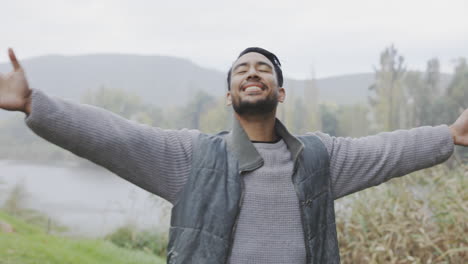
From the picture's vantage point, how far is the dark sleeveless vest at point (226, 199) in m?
1.41

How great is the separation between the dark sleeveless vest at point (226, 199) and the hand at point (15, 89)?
20.3 inches

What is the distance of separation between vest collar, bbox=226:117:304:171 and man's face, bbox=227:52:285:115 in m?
0.07

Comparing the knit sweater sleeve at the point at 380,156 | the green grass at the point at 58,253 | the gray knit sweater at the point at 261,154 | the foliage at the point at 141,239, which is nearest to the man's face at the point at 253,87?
the gray knit sweater at the point at 261,154

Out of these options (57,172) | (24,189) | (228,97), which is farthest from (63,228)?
A: (57,172)

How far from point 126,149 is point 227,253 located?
424mm

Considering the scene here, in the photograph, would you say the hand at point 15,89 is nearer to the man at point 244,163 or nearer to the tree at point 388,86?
the man at point 244,163

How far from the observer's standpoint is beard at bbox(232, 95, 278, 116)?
5.15 ft

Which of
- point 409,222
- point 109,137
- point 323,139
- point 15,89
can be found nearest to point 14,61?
point 15,89

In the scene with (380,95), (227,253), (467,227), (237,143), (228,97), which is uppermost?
(228,97)

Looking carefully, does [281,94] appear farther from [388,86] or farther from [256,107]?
[388,86]

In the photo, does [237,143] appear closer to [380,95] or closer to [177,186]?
[177,186]

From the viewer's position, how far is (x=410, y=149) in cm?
170

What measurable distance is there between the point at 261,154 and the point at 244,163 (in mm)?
95

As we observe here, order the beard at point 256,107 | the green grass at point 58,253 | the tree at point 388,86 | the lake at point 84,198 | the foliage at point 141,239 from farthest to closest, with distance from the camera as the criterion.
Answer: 1. the tree at point 388,86
2. the lake at point 84,198
3. the foliage at point 141,239
4. the green grass at point 58,253
5. the beard at point 256,107
